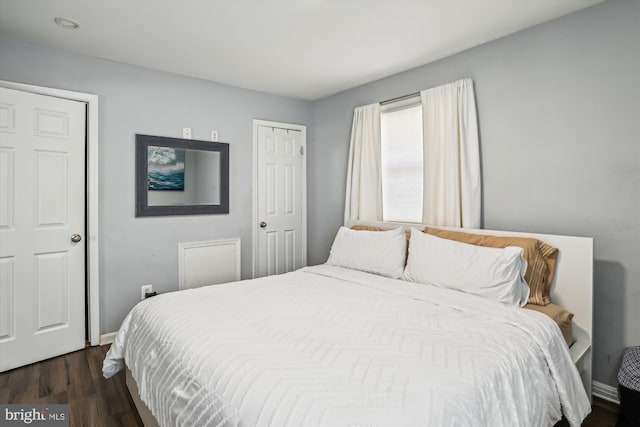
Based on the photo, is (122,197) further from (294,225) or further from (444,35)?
(444,35)

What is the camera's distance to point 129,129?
3055 millimetres

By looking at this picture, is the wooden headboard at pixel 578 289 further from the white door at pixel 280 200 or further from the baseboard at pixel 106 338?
the baseboard at pixel 106 338

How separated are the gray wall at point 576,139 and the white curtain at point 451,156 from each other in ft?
0.28

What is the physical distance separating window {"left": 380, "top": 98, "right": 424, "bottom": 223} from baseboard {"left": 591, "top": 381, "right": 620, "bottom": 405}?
1678 millimetres

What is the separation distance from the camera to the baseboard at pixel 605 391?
2116 millimetres

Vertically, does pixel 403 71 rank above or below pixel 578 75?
above

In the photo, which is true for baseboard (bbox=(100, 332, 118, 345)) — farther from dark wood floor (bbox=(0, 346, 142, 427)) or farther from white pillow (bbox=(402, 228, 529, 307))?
white pillow (bbox=(402, 228, 529, 307))

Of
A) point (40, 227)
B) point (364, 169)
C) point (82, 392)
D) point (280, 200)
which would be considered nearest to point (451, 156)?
point (364, 169)

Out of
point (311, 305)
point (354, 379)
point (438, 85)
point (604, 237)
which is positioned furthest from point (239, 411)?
point (438, 85)

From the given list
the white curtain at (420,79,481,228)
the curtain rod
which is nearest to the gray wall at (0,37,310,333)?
the curtain rod

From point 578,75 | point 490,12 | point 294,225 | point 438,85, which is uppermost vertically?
point 490,12

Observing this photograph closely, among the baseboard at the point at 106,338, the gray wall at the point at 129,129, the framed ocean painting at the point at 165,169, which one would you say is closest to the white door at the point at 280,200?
the gray wall at the point at 129,129

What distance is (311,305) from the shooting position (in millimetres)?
1979

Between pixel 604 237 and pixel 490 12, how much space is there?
5.28 feet
